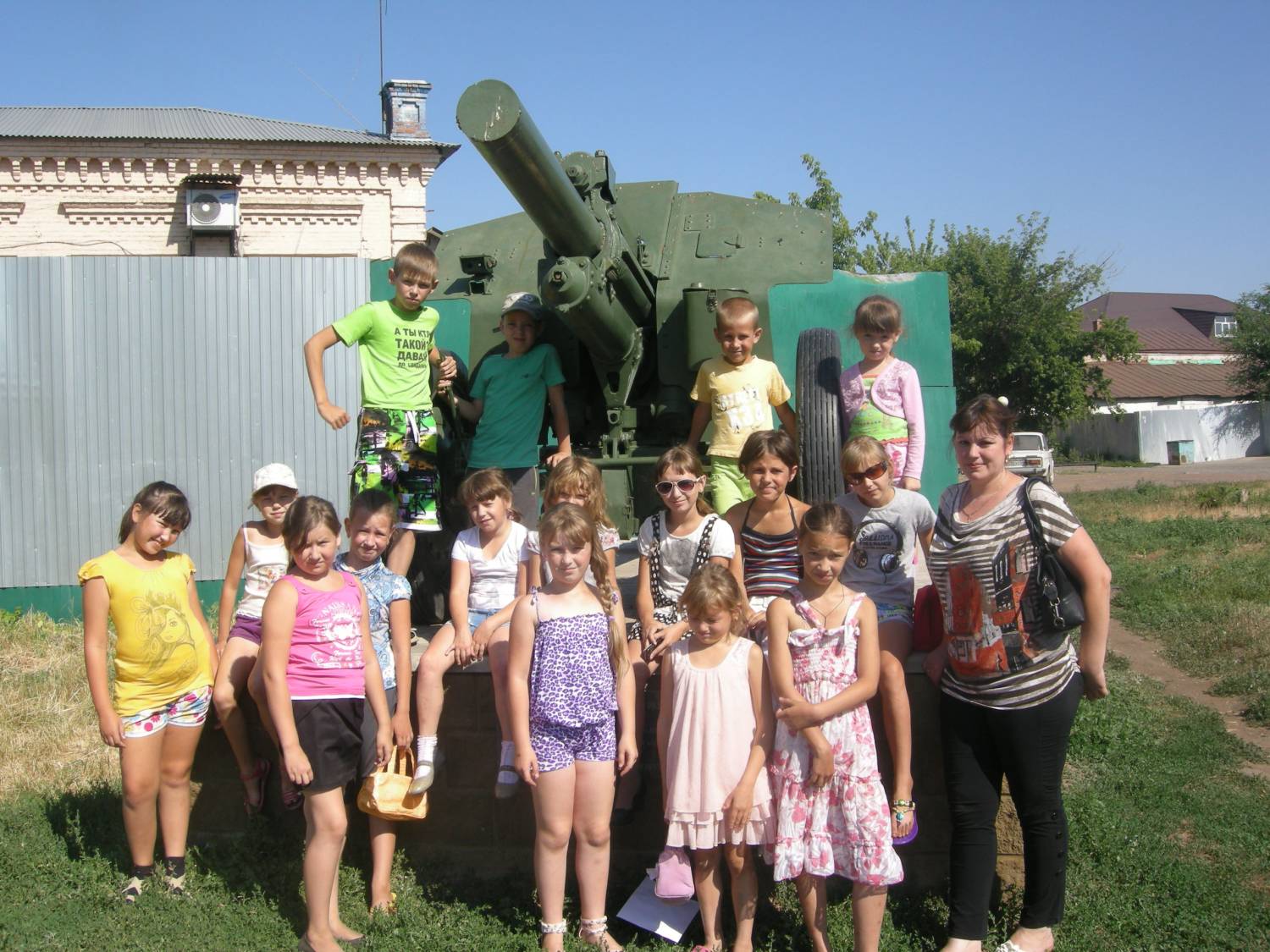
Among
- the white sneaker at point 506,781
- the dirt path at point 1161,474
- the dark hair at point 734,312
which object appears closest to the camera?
the white sneaker at point 506,781

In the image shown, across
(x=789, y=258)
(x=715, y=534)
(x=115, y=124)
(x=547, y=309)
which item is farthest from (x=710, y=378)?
(x=115, y=124)

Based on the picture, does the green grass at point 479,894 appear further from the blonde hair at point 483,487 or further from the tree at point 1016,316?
the tree at point 1016,316

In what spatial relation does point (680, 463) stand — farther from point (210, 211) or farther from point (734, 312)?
point (210, 211)

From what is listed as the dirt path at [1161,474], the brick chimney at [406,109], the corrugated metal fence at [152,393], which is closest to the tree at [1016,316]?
the dirt path at [1161,474]

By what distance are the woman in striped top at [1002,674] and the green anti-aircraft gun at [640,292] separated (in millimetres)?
1145

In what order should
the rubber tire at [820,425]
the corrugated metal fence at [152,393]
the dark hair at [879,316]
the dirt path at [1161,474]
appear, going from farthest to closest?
the dirt path at [1161,474], the corrugated metal fence at [152,393], the rubber tire at [820,425], the dark hair at [879,316]

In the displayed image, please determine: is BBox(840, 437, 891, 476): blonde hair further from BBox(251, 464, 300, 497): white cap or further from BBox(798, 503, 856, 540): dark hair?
BBox(251, 464, 300, 497): white cap

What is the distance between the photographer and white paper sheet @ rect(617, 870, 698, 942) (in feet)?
12.0

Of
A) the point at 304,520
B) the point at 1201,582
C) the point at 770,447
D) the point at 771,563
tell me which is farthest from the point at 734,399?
the point at 1201,582

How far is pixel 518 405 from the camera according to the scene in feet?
17.4

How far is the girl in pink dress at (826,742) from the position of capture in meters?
3.40

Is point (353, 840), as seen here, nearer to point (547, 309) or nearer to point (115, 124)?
point (547, 309)

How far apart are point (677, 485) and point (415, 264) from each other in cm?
158

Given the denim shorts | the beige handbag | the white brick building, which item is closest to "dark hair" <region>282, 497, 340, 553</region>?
the beige handbag
